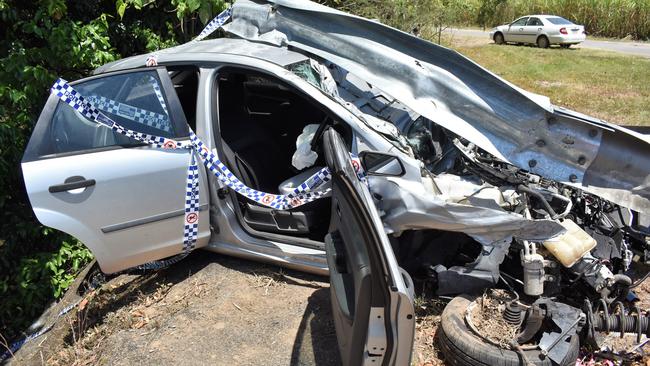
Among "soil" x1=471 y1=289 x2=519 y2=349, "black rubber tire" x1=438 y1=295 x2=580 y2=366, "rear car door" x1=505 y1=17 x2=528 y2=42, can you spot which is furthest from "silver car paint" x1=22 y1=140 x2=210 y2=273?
"rear car door" x1=505 y1=17 x2=528 y2=42

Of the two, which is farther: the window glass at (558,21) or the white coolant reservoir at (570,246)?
the window glass at (558,21)

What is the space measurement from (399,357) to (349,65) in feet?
7.72

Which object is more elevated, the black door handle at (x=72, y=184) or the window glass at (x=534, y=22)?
the black door handle at (x=72, y=184)

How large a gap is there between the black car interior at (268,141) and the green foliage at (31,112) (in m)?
1.97

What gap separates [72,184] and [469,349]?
2.66 metres

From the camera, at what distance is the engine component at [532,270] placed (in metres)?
2.93

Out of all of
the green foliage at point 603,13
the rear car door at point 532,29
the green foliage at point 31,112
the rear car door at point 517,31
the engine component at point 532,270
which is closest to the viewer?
the engine component at point 532,270

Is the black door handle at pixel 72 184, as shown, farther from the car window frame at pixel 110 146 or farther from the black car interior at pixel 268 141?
the black car interior at pixel 268 141

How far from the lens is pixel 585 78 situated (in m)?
12.0

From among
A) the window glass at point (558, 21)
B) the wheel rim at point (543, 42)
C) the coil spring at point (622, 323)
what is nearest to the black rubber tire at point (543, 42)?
the wheel rim at point (543, 42)

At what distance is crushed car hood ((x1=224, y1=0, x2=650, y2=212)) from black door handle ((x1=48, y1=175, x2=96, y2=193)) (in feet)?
5.67

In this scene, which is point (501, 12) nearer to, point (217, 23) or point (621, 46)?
point (621, 46)

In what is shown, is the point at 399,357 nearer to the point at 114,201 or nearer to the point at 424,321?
the point at 424,321

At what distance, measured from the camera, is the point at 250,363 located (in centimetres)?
316
